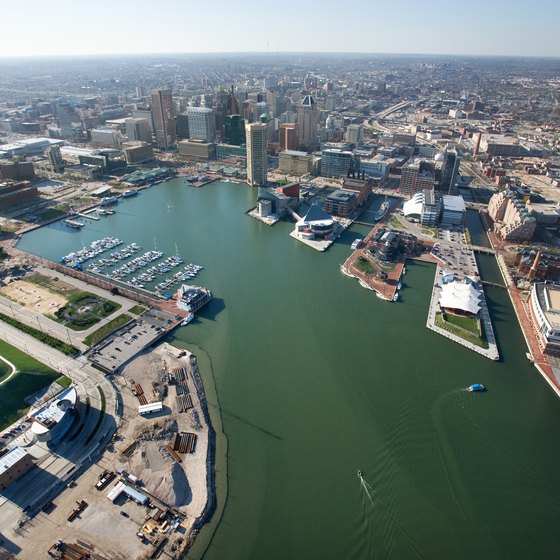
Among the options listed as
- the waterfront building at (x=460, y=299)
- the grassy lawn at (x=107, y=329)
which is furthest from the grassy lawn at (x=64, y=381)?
the waterfront building at (x=460, y=299)

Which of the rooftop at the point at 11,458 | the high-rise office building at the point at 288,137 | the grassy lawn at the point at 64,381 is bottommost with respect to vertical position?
the grassy lawn at the point at 64,381

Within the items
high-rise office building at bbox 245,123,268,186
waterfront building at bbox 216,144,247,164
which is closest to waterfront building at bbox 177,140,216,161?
waterfront building at bbox 216,144,247,164

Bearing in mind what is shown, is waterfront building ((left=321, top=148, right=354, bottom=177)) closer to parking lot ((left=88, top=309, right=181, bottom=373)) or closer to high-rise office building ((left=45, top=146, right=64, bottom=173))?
parking lot ((left=88, top=309, right=181, bottom=373))

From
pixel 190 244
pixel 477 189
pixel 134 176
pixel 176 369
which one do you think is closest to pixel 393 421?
pixel 176 369

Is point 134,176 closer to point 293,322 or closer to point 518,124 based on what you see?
point 293,322

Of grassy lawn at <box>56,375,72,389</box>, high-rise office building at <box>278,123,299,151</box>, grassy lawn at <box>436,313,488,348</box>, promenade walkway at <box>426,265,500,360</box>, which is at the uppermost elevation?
high-rise office building at <box>278,123,299,151</box>

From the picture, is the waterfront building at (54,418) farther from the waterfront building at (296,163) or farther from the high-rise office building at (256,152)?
the waterfront building at (296,163)
